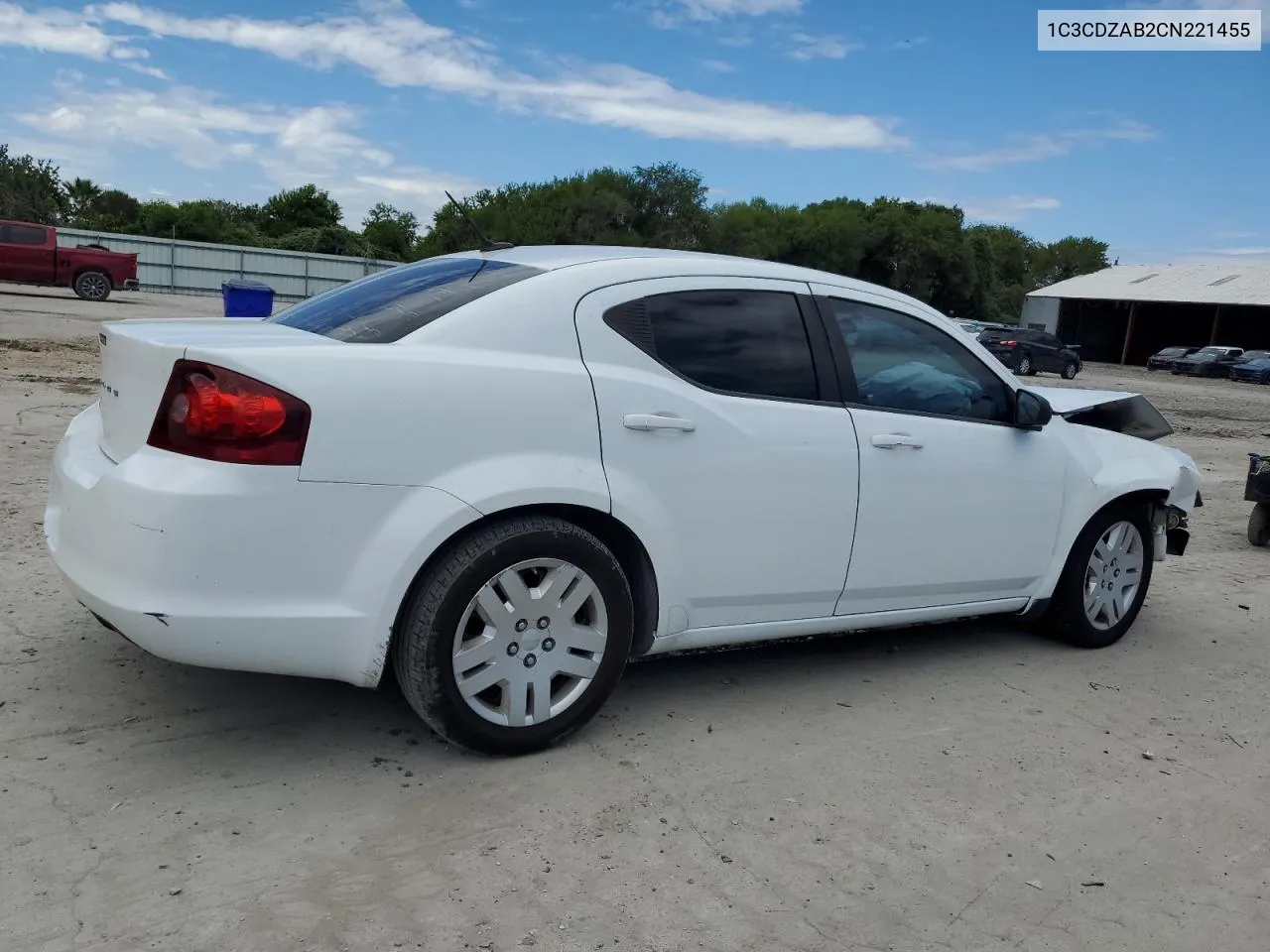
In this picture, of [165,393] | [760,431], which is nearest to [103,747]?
[165,393]

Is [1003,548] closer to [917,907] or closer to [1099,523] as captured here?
[1099,523]

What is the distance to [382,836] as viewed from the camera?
2982 millimetres

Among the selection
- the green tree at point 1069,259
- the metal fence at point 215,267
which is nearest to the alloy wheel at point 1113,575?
the metal fence at point 215,267

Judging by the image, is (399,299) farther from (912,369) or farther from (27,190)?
(27,190)

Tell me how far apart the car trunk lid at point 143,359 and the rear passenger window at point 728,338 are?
1048 mm

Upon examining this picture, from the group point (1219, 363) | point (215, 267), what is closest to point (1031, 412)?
point (215, 267)

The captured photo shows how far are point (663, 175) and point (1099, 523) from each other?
59088mm

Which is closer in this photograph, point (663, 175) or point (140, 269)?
point (140, 269)

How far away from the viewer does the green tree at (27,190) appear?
6075 centimetres

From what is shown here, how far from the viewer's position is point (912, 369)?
4.40 m

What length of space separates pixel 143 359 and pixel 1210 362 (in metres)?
46.5

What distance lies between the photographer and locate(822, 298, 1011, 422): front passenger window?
13.8ft

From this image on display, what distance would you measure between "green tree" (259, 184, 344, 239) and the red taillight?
81002 millimetres

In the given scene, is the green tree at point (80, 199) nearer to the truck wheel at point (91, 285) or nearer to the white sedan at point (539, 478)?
the truck wheel at point (91, 285)
